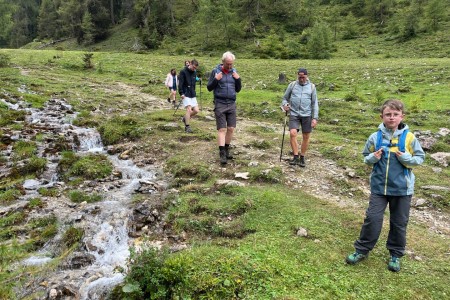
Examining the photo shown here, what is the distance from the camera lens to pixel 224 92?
33.1 feet

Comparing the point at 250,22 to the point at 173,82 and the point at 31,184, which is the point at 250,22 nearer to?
the point at 173,82

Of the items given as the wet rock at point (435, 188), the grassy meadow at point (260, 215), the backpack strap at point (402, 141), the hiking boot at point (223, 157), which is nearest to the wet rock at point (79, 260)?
the grassy meadow at point (260, 215)

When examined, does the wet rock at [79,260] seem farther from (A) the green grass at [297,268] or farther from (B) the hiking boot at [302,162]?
(B) the hiking boot at [302,162]

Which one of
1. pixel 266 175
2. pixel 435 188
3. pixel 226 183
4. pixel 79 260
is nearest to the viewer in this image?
pixel 79 260

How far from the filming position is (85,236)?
7.51 meters

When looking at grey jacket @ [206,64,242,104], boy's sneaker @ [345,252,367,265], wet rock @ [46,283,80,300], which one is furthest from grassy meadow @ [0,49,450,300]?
grey jacket @ [206,64,242,104]

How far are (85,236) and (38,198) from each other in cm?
239

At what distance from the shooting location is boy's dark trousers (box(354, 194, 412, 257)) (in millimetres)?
5683

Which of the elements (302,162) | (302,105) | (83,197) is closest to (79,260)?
(83,197)

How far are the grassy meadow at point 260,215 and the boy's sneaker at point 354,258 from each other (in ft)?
0.41

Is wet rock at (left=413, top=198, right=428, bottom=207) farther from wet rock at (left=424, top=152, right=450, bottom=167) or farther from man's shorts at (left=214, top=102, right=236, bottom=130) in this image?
man's shorts at (left=214, top=102, right=236, bottom=130)

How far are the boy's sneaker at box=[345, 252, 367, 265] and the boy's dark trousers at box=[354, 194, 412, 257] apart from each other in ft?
0.67

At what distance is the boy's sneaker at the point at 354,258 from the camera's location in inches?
231

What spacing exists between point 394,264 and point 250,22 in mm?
62995
